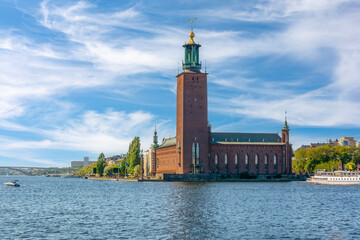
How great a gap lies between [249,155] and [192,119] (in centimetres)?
2060

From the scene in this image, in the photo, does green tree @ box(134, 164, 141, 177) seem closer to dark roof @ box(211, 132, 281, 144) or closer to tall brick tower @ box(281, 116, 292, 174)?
dark roof @ box(211, 132, 281, 144)

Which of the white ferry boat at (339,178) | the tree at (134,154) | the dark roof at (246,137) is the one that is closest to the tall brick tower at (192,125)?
the dark roof at (246,137)

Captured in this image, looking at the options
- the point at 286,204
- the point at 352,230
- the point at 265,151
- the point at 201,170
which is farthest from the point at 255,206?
the point at 265,151

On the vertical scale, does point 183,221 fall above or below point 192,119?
below

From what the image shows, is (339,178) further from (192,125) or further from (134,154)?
(134,154)

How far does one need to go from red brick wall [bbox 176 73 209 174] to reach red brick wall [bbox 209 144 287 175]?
6.71m

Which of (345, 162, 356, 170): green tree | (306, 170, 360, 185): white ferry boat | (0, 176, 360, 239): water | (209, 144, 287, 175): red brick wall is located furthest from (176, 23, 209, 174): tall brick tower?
(0, 176, 360, 239): water

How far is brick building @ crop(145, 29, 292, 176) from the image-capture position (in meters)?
132

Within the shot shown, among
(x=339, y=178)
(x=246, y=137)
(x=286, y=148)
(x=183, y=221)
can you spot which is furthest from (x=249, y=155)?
(x=183, y=221)

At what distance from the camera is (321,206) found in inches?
2212

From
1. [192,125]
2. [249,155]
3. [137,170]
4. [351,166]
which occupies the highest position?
[192,125]

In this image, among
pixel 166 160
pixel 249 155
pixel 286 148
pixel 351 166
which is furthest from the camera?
pixel 166 160

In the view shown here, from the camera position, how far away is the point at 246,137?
146 metres

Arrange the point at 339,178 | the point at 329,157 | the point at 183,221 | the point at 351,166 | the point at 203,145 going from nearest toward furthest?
the point at 183,221 < the point at 339,178 < the point at 351,166 < the point at 203,145 < the point at 329,157
